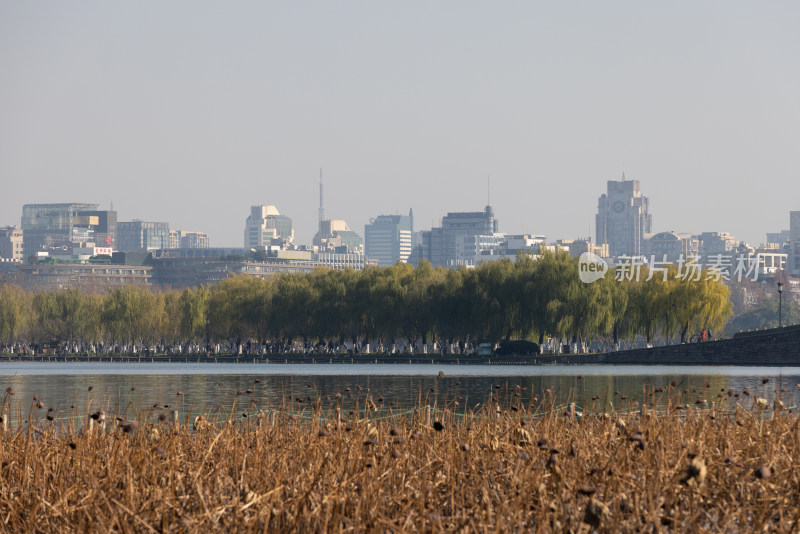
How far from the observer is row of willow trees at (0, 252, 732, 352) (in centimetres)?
6619

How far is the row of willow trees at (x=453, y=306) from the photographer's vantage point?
6619cm

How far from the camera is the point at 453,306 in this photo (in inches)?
2741

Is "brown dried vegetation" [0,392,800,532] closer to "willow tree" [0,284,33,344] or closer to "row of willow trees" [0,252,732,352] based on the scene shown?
"row of willow trees" [0,252,732,352]

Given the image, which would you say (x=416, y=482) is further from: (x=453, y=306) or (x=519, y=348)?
(x=453, y=306)

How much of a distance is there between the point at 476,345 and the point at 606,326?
8614 millimetres

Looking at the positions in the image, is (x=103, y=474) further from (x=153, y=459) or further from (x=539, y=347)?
(x=539, y=347)

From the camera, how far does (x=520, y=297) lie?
67062 millimetres

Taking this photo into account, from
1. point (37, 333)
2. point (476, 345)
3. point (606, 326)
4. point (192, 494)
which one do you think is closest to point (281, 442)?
point (192, 494)
